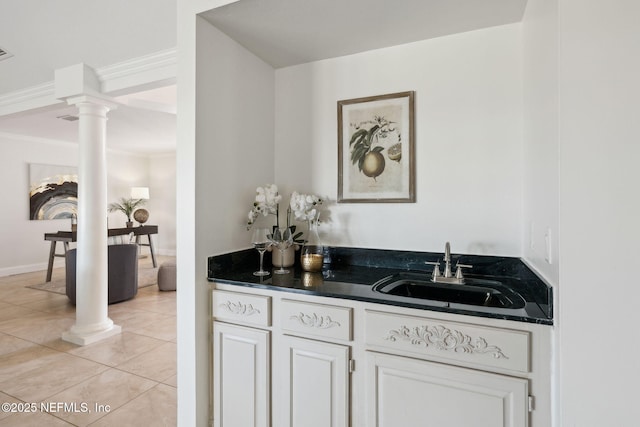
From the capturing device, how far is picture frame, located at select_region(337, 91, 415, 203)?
185 centimetres

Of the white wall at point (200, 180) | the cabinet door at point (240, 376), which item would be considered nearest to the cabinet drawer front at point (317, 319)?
the cabinet door at point (240, 376)

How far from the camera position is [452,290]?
5.21ft

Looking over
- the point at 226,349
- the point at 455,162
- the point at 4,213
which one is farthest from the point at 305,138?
the point at 4,213

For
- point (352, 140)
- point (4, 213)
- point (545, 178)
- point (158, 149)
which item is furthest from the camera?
point (158, 149)

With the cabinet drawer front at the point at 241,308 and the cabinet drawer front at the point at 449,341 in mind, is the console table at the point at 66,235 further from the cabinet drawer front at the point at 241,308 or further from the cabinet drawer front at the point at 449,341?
the cabinet drawer front at the point at 449,341

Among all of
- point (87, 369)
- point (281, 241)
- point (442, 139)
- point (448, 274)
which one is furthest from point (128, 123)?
point (448, 274)

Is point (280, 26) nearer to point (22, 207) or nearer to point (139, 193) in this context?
point (22, 207)

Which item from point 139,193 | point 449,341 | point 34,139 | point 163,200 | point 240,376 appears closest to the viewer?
point 449,341

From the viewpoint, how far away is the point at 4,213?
213 inches

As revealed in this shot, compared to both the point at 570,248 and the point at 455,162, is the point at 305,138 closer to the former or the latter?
the point at 455,162

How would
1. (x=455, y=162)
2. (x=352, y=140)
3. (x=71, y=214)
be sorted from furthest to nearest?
(x=71, y=214) → (x=352, y=140) → (x=455, y=162)

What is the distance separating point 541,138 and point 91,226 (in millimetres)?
3408

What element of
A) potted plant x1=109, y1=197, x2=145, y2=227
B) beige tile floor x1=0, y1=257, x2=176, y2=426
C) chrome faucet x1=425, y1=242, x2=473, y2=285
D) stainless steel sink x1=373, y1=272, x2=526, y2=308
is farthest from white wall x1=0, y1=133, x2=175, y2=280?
chrome faucet x1=425, y1=242, x2=473, y2=285

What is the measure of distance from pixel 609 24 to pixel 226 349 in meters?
1.88
